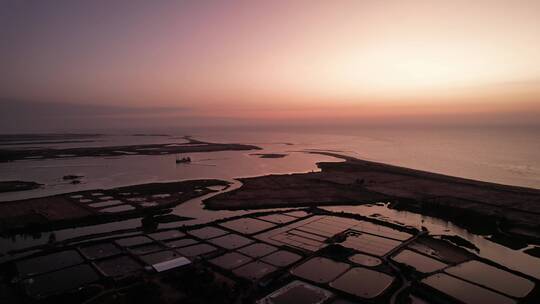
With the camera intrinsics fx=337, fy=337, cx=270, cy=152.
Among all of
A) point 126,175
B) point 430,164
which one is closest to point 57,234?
point 126,175

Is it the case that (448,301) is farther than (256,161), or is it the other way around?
(256,161)

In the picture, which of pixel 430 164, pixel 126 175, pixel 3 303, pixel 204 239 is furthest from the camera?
pixel 430 164

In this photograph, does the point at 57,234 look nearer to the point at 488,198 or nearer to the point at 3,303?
the point at 3,303

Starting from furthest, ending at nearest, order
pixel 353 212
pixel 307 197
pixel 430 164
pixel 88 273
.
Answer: pixel 430 164 → pixel 307 197 → pixel 353 212 → pixel 88 273

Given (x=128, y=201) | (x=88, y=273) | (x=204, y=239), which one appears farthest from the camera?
(x=128, y=201)

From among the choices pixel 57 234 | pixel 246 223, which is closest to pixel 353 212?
pixel 246 223

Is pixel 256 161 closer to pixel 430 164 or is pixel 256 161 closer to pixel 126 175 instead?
pixel 126 175

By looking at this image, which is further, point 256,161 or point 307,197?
point 256,161

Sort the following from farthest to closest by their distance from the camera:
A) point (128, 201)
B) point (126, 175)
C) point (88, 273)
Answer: point (126, 175) < point (128, 201) < point (88, 273)
